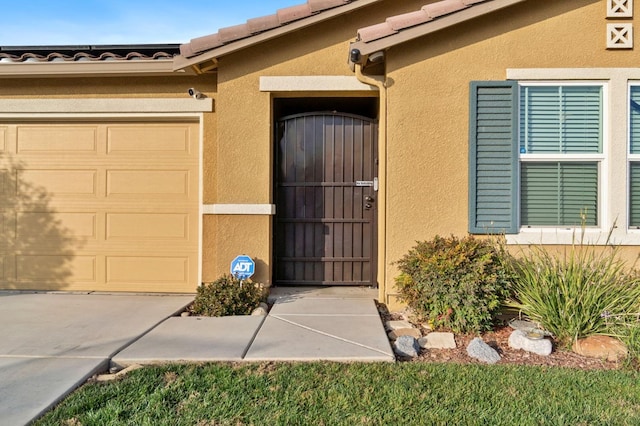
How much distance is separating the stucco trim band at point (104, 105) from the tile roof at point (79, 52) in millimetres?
562

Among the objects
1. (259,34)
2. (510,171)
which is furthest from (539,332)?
(259,34)

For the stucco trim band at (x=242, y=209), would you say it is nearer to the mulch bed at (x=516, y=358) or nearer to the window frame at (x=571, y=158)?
the mulch bed at (x=516, y=358)

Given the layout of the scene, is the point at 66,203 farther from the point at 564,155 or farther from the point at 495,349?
the point at 564,155

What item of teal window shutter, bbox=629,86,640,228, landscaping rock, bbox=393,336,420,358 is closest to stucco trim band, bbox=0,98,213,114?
landscaping rock, bbox=393,336,420,358

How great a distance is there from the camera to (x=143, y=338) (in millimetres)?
4094

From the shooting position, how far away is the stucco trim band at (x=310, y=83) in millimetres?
5586

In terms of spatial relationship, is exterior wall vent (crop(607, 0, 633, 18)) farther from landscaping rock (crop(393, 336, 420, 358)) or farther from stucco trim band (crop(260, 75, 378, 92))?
landscaping rock (crop(393, 336, 420, 358))

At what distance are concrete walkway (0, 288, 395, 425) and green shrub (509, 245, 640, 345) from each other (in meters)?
1.57

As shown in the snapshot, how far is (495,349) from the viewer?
13.2 ft

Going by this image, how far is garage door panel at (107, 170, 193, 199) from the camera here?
6164mm

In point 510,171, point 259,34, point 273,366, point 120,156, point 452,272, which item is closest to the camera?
point 273,366

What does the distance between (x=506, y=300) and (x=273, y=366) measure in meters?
2.55

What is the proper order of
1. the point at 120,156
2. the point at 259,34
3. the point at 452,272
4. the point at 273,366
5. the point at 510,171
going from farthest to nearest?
1. the point at 120,156
2. the point at 259,34
3. the point at 510,171
4. the point at 452,272
5. the point at 273,366

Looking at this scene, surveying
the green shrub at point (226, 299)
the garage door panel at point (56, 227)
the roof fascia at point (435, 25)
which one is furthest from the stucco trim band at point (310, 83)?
the garage door panel at point (56, 227)
